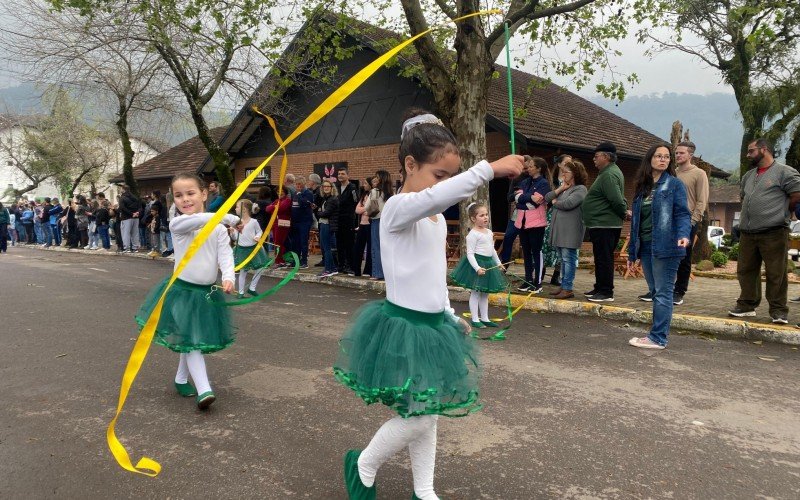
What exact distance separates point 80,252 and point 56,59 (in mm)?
7294

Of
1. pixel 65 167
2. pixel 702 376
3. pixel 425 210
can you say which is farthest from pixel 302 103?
pixel 65 167

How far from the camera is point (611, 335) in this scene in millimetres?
6352

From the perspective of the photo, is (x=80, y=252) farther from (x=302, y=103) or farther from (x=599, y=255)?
(x=599, y=255)

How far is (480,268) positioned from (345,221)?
528cm

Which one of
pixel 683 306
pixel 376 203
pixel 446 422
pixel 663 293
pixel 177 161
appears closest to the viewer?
pixel 446 422

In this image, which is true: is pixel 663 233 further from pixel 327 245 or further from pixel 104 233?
pixel 104 233

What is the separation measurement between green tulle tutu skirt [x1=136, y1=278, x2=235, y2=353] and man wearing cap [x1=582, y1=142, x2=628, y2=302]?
5.56m

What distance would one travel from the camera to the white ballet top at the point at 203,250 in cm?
404

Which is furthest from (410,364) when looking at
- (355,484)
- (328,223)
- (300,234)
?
(300,234)

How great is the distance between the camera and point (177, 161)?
29250 mm

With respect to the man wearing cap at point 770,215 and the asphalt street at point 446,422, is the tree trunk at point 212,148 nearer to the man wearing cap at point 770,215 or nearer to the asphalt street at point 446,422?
the asphalt street at point 446,422

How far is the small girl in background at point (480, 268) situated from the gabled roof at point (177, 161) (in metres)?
23.0

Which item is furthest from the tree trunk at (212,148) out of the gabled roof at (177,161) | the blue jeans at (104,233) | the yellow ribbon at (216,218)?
the yellow ribbon at (216,218)

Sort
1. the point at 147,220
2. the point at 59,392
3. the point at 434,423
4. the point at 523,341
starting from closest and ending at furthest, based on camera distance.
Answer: the point at 434,423 → the point at 59,392 → the point at 523,341 → the point at 147,220
